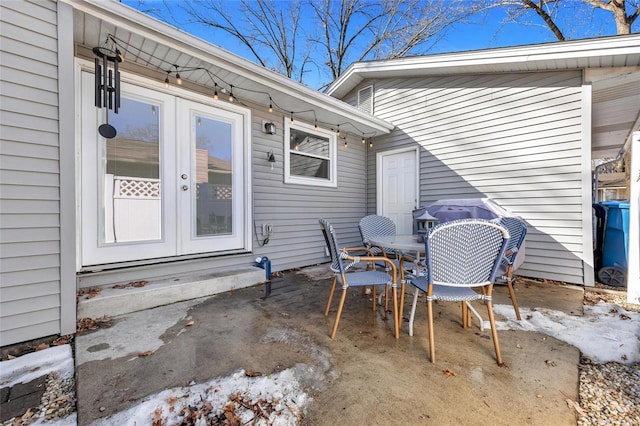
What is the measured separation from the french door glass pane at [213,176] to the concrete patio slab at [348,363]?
4.11 feet

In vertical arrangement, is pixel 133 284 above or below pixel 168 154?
below

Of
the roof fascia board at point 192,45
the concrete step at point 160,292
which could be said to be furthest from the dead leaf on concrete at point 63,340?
the roof fascia board at point 192,45

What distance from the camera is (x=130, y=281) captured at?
307cm

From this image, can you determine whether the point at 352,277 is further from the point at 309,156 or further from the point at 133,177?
the point at 309,156

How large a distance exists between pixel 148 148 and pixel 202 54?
1251mm

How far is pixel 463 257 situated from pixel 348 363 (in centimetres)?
106

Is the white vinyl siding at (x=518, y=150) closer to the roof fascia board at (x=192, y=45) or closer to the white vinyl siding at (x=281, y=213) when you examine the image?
the white vinyl siding at (x=281, y=213)

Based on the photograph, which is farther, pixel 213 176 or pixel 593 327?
pixel 213 176

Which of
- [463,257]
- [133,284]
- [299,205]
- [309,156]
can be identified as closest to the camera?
[463,257]

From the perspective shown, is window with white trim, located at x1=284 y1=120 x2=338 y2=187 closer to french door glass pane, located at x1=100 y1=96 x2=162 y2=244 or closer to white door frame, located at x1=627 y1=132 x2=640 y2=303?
french door glass pane, located at x1=100 y1=96 x2=162 y2=244

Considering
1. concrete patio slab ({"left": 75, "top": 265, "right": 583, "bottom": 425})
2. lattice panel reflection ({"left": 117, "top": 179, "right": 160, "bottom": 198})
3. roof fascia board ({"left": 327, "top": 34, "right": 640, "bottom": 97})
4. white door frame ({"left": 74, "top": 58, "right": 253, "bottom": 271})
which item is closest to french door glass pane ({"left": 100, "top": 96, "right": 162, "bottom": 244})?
lattice panel reflection ({"left": 117, "top": 179, "right": 160, "bottom": 198})

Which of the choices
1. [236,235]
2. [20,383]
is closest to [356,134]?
[236,235]

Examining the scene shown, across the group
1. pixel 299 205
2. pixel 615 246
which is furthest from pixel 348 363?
pixel 615 246

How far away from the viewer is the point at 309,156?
16.7 feet
